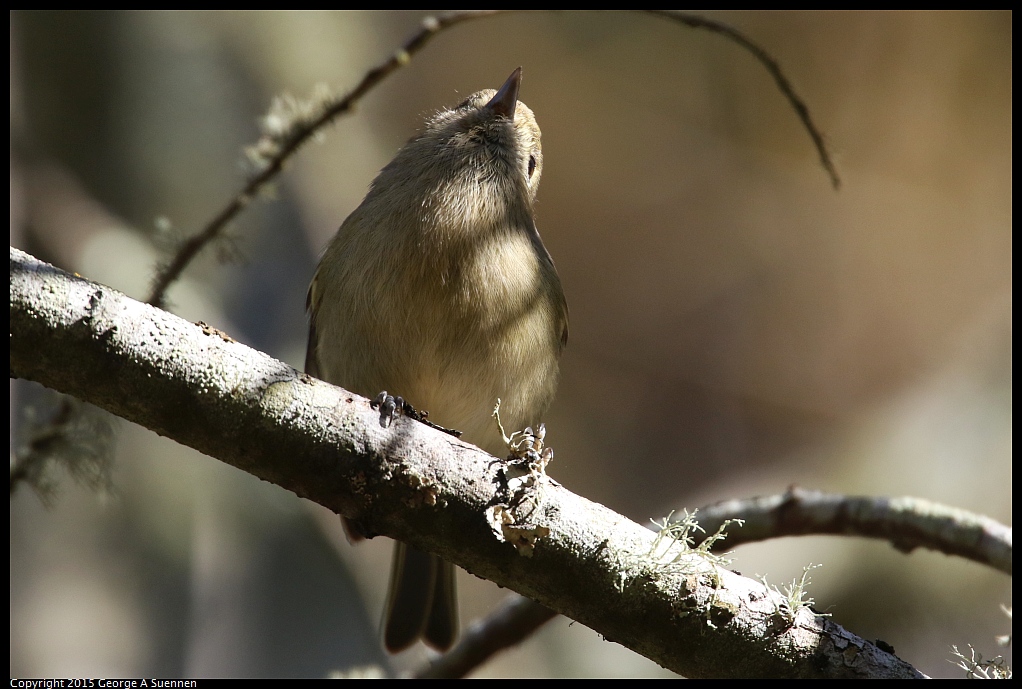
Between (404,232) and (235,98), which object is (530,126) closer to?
(404,232)

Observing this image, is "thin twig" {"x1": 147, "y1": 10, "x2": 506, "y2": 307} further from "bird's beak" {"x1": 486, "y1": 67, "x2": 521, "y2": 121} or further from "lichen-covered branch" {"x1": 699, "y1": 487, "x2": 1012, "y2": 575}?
"lichen-covered branch" {"x1": 699, "y1": 487, "x2": 1012, "y2": 575}

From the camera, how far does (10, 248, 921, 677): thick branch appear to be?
1.95 meters

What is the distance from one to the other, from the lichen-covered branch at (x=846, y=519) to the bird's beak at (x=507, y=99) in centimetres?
203

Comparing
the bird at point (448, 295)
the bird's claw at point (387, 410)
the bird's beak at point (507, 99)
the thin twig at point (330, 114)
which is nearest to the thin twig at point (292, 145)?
the thin twig at point (330, 114)

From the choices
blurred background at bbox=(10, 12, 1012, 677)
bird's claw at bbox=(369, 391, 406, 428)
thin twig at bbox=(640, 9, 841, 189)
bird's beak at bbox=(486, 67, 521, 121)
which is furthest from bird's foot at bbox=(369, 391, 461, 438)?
bird's beak at bbox=(486, 67, 521, 121)

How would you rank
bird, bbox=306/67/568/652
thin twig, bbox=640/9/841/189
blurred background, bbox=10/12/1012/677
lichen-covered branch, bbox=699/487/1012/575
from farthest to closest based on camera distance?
blurred background, bbox=10/12/1012/677 < bird, bbox=306/67/568/652 < lichen-covered branch, bbox=699/487/1012/575 < thin twig, bbox=640/9/841/189

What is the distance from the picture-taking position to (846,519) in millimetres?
3186

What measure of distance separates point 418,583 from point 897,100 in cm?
716

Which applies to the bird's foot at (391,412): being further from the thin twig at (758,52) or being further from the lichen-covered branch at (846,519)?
the thin twig at (758,52)

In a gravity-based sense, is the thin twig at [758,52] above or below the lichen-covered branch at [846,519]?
above

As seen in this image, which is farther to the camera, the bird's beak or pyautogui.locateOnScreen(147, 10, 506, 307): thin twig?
the bird's beak

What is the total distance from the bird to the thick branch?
1.18 meters

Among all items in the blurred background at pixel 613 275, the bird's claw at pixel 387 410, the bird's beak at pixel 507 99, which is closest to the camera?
the bird's claw at pixel 387 410

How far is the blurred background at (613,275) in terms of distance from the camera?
175 inches
